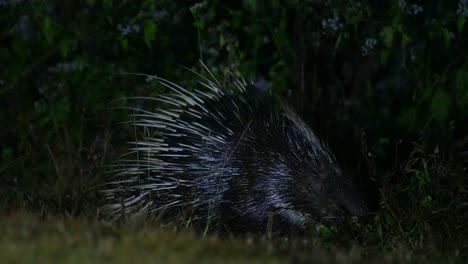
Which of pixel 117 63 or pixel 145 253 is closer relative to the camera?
pixel 145 253

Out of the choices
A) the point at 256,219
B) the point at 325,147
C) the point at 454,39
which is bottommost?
the point at 256,219

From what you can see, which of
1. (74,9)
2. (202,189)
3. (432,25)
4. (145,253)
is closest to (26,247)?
(145,253)

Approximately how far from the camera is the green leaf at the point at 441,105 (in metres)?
6.04

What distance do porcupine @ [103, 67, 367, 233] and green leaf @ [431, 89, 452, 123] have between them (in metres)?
1.12

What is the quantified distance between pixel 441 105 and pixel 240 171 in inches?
62.9

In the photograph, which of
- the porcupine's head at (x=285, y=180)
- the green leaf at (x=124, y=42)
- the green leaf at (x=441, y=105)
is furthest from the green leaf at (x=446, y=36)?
the green leaf at (x=124, y=42)

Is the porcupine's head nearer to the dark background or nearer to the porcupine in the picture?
the porcupine

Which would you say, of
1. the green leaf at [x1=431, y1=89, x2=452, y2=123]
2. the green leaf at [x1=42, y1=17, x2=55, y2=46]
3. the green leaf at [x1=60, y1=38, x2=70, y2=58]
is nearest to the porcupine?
the green leaf at [x1=431, y1=89, x2=452, y2=123]

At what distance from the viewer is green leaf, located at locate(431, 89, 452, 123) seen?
6.04 m

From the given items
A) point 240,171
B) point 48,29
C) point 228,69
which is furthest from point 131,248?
point 48,29

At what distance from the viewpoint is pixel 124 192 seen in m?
5.46

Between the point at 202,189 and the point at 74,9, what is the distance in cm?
276

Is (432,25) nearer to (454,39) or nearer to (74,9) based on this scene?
(454,39)

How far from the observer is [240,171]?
523 cm
